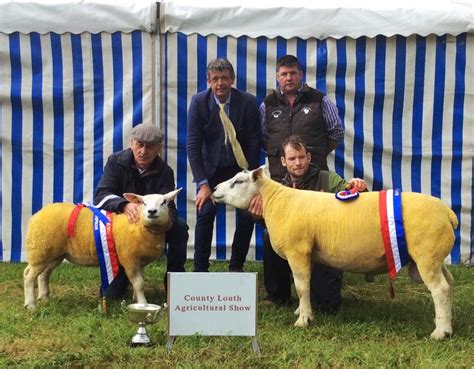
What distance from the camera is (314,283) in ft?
19.7

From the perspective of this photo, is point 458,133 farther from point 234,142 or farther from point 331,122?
point 234,142

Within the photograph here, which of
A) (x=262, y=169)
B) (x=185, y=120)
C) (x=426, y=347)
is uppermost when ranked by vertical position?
(x=185, y=120)

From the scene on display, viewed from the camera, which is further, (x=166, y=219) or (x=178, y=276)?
(x=166, y=219)

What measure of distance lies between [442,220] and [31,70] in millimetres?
5061

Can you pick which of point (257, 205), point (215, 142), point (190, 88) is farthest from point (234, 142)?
point (190, 88)

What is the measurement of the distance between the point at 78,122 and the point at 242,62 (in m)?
2.00

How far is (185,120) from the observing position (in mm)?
8055

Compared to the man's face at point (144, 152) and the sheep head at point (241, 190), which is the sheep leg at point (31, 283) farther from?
the sheep head at point (241, 190)

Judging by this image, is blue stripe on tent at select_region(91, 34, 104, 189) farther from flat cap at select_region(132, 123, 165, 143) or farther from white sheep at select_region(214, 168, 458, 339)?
white sheep at select_region(214, 168, 458, 339)

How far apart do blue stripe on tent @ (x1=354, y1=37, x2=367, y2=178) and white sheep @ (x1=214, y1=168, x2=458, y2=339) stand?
8.72 ft

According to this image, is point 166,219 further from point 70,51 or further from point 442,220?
point 70,51

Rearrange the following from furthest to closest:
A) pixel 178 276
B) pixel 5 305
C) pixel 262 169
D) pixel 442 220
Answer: pixel 5 305 → pixel 262 169 → pixel 442 220 → pixel 178 276

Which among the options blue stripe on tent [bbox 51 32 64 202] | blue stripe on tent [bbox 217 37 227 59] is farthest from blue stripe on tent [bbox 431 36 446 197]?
blue stripe on tent [bbox 51 32 64 202]

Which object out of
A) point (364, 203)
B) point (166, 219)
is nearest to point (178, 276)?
point (166, 219)
